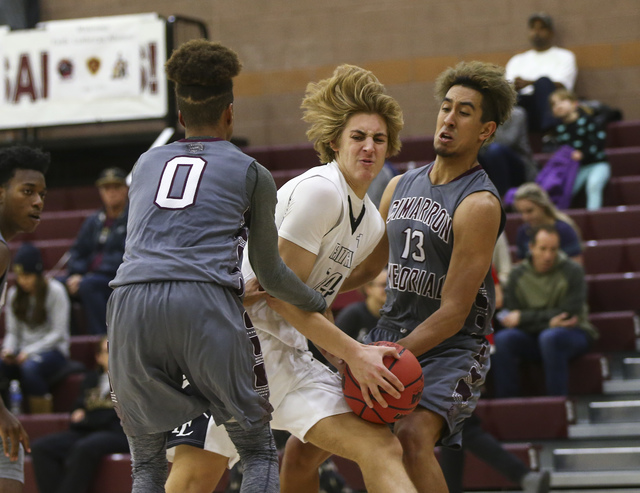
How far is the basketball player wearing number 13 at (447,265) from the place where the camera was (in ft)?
11.7

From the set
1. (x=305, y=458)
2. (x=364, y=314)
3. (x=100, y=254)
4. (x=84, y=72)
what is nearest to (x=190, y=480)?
(x=305, y=458)

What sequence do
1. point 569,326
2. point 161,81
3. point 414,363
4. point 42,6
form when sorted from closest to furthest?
point 414,363
point 569,326
point 161,81
point 42,6

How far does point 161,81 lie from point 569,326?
16.0 feet

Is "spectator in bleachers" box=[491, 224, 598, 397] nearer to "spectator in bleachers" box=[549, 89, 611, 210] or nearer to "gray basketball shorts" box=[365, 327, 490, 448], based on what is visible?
"spectator in bleachers" box=[549, 89, 611, 210]

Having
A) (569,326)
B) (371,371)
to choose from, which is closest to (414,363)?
(371,371)

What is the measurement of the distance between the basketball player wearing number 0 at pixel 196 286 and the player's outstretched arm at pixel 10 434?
61 cm

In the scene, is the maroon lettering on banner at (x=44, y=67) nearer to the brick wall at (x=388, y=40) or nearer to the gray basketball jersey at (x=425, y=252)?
the brick wall at (x=388, y=40)

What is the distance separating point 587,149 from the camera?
26.7 feet

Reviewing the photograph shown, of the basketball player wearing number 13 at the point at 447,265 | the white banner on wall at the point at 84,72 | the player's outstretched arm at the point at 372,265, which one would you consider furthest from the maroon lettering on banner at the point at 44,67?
the basketball player wearing number 13 at the point at 447,265

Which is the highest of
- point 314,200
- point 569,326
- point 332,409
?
point 314,200

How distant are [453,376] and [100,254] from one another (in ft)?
15.6

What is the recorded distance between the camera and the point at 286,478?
12.2 ft

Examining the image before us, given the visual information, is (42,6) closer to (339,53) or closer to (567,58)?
(339,53)

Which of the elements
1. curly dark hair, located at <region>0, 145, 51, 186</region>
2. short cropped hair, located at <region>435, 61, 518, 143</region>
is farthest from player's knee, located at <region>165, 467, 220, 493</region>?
short cropped hair, located at <region>435, 61, 518, 143</region>
